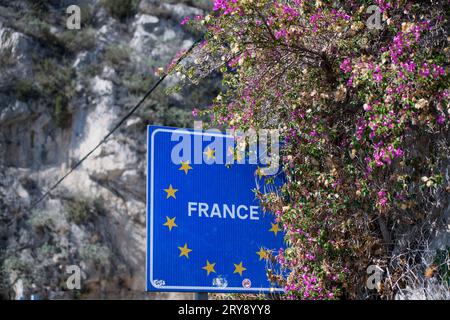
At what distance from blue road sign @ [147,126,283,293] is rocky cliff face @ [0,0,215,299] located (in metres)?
8.63

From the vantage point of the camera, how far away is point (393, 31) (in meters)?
7.52

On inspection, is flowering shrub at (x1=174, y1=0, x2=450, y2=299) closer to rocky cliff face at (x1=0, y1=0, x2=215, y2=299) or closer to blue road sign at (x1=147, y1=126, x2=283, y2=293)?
blue road sign at (x1=147, y1=126, x2=283, y2=293)

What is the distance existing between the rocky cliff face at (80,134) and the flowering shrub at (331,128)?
905 cm

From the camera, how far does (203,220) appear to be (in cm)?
778

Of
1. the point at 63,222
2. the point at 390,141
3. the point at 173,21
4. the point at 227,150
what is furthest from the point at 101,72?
the point at 390,141

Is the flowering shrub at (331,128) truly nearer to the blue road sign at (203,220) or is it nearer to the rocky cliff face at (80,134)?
the blue road sign at (203,220)

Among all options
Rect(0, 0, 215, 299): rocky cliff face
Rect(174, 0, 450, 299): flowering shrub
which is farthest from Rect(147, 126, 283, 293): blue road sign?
Rect(0, 0, 215, 299): rocky cliff face

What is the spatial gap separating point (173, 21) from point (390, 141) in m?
14.2

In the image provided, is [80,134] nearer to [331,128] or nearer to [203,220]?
[203,220]

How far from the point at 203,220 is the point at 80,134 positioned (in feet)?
34.8

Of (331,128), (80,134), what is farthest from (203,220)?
(80,134)

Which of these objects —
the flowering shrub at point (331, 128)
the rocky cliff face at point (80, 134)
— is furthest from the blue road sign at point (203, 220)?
the rocky cliff face at point (80, 134)

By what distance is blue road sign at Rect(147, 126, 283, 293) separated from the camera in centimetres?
754

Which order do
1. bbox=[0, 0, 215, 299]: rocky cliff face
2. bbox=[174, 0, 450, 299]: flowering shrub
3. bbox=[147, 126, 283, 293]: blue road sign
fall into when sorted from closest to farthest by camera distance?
bbox=[174, 0, 450, 299]: flowering shrub, bbox=[147, 126, 283, 293]: blue road sign, bbox=[0, 0, 215, 299]: rocky cliff face
